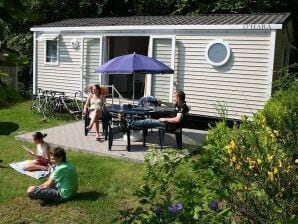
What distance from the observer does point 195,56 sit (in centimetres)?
1195

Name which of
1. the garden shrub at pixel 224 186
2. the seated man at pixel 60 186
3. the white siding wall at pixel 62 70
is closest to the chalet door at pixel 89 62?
the white siding wall at pixel 62 70

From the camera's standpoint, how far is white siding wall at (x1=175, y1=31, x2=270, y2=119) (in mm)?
10945

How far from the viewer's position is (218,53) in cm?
1158

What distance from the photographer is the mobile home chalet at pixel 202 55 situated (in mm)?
10969

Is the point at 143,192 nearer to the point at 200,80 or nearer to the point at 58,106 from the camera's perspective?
the point at 200,80

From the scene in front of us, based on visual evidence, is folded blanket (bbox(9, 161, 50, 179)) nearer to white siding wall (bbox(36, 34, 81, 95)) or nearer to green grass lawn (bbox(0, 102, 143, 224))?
green grass lawn (bbox(0, 102, 143, 224))

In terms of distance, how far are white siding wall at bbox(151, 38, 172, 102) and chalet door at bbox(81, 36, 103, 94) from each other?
2210 mm

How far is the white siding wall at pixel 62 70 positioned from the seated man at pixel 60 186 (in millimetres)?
8160

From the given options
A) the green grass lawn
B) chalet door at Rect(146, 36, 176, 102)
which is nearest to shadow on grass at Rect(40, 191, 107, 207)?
the green grass lawn

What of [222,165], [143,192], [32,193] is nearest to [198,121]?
[32,193]

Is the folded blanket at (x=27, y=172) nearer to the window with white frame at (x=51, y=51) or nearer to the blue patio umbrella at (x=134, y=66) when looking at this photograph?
the blue patio umbrella at (x=134, y=66)

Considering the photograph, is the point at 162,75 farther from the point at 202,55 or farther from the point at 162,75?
the point at 202,55

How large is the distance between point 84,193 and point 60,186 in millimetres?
506

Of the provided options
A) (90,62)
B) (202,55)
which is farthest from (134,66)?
(90,62)
